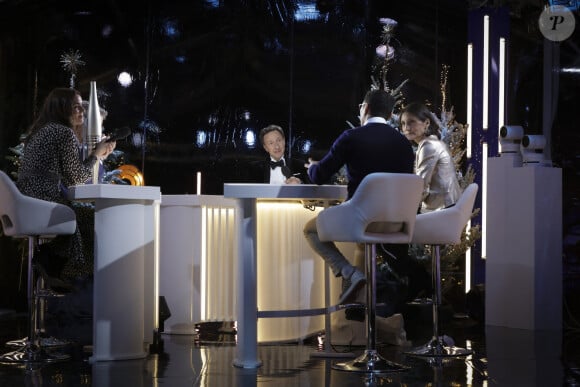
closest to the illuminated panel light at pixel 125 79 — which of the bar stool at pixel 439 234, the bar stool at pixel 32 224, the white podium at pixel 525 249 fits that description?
the white podium at pixel 525 249

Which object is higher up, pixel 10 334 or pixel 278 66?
pixel 278 66

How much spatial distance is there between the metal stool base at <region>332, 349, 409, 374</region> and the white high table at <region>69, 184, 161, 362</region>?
121cm

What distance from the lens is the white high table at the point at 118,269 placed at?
16.4 feet

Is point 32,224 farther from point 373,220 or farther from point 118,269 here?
point 373,220

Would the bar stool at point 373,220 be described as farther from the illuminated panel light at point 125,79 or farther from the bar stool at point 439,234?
the illuminated panel light at point 125,79

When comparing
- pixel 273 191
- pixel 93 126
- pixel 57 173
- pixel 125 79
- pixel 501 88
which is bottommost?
pixel 273 191

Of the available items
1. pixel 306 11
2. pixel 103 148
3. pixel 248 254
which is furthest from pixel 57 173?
pixel 306 11

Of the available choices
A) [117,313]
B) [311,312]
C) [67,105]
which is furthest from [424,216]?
[67,105]

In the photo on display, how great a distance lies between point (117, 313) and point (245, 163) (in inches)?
147

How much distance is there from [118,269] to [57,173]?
0.65m

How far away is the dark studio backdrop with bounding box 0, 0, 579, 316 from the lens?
27.9 feet

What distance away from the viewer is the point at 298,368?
478 cm

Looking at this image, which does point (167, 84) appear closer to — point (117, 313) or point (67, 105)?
point (67, 105)

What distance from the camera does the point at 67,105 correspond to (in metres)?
→ 5.36
